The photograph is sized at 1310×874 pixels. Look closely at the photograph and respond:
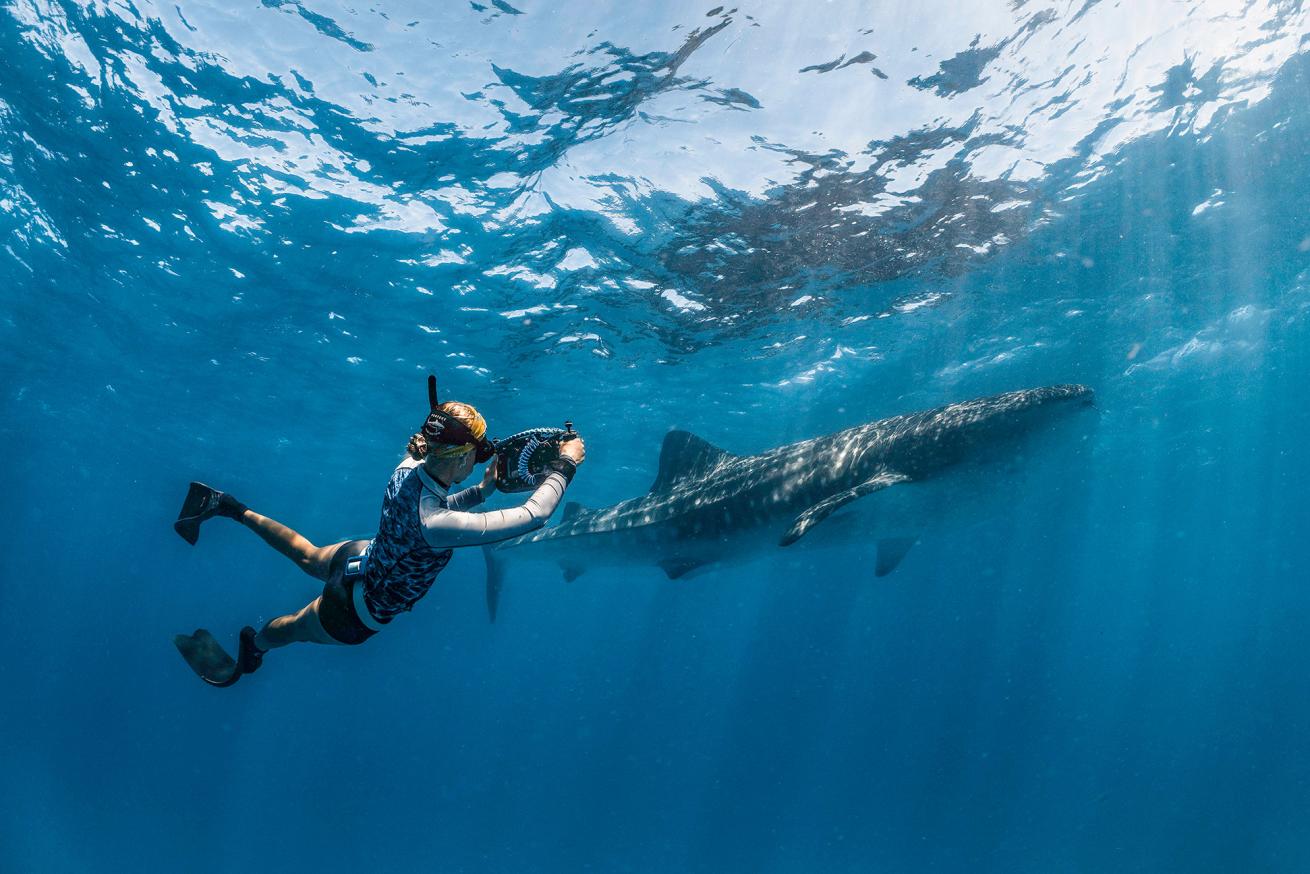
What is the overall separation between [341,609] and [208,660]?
1331mm

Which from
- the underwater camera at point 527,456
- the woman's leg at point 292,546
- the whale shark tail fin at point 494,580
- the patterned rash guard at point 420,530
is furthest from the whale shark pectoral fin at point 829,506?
the whale shark tail fin at point 494,580

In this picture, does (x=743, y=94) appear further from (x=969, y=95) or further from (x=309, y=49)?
(x=309, y=49)

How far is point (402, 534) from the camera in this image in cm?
461

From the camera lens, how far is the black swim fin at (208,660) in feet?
17.4

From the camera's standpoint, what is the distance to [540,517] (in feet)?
13.5

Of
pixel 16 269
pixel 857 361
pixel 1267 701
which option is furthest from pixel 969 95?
pixel 1267 701

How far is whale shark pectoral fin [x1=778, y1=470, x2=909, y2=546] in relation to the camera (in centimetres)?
684

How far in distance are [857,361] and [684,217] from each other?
10.1 meters

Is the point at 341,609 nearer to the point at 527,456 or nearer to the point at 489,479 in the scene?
the point at 489,479

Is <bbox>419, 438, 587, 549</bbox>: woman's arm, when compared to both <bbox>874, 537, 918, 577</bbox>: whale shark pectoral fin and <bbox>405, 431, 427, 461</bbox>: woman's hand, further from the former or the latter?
<bbox>874, 537, 918, 577</bbox>: whale shark pectoral fin

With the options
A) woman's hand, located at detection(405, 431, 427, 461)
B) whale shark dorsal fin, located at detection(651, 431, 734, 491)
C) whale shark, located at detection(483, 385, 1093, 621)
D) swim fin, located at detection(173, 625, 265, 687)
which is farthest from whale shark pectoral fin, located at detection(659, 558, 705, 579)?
woman's hand, located at detection(405, 431, 427, 461)

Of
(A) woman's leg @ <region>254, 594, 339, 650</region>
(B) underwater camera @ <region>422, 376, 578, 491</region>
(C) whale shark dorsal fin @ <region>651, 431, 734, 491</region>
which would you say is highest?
(C) whale shark dorsal fin @ <region>651, 431, 734, 491</region>

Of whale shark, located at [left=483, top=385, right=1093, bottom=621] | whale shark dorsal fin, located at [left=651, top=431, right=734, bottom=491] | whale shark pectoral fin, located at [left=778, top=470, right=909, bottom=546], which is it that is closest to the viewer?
whale shark pectoral fin, located at [left=778, top=470, right=909, bottom=546]

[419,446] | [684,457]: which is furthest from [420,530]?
[684,457]
